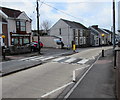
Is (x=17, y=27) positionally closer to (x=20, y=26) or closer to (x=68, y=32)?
(x=20, y=26)

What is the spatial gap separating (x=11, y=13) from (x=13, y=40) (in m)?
5.36

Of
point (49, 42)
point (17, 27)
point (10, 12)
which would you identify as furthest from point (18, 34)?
point (49, 42)

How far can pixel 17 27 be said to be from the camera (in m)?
29.7

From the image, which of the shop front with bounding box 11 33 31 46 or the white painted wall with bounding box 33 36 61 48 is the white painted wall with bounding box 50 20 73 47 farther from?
the shop front with bounding box 11 33 31 46

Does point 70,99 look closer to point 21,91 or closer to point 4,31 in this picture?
point 21,91

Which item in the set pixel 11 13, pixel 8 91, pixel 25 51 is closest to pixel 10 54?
pixel 25 51

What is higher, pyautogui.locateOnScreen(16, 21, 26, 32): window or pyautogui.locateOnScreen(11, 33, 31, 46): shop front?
pyautogui.locateOnScreen(16, 21, 26, 32): window

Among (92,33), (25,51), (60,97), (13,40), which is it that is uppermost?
(92,33)

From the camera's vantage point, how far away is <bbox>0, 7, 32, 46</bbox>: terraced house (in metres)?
28.3

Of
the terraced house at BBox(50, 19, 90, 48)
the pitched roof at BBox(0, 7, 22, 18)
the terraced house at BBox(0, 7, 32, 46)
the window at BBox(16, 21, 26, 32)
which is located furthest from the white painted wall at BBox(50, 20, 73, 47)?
the pitched roof at BBox(0, 7, 22, 18)

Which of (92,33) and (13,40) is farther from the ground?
(92,33)

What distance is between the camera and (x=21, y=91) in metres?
6.98

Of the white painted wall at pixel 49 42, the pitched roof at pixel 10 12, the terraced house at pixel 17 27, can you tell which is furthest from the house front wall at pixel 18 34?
the white painted wall at pixel 49 42

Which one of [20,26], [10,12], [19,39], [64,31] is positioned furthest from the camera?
[64,31]
